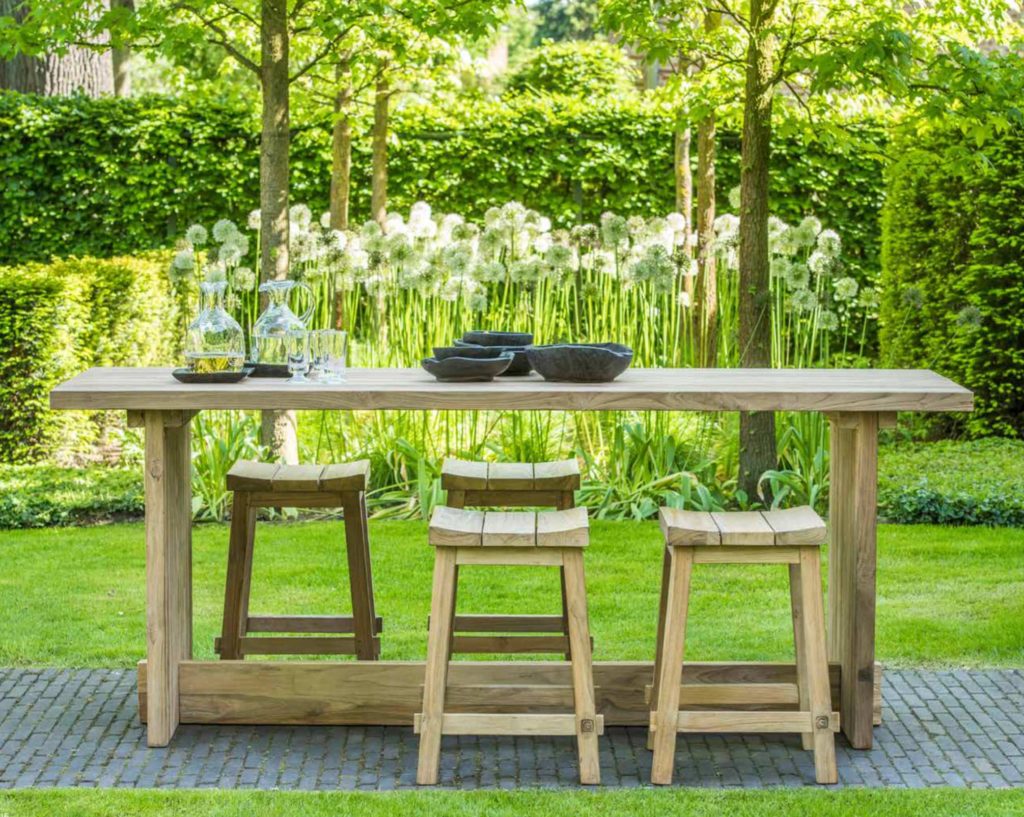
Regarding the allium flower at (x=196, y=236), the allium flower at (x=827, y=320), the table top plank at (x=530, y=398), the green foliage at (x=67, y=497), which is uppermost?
the allium flower at (x=196, y=236)

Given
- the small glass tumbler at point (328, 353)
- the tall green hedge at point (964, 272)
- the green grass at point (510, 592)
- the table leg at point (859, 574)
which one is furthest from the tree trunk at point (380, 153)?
the table leg at point (859, 574)

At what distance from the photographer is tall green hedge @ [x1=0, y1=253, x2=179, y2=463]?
7207 millimetres

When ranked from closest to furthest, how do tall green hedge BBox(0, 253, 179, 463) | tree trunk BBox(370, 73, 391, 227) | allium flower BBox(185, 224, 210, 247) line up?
allium flower BBox(185, 224, 210, 247) → tall green hedge BBox(0, 253, 179, 463) → tree trunk BBox(370, 73, 391, 227)

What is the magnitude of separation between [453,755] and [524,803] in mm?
407

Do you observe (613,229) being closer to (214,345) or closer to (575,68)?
(214,345)

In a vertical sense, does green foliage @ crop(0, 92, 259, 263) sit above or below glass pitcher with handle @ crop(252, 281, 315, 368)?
above

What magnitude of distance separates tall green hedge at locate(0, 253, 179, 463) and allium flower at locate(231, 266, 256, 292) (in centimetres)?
114

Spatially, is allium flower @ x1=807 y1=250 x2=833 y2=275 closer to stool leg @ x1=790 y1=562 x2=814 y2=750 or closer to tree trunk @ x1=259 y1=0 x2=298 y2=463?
tree trunk @ x1=259 y1=0 x2=298 y2=463

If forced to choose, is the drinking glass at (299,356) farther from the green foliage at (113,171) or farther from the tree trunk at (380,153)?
the green foliage at (113,171)

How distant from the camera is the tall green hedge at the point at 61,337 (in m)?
7.21

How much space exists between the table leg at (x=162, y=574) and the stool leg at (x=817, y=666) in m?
1.67

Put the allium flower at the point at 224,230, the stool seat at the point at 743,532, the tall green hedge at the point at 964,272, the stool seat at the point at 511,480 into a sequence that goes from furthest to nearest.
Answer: the tall green hedge at the point at 964,272
the allium flower at the point at 224,230
the stool seat at the point at 511,480
the stool seat at the point at 743,532

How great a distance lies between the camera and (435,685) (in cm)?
347

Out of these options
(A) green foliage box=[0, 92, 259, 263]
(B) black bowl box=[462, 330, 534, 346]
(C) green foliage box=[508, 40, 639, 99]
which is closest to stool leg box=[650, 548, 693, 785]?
(B) black bowl box=[462, 330, 534, 346]
